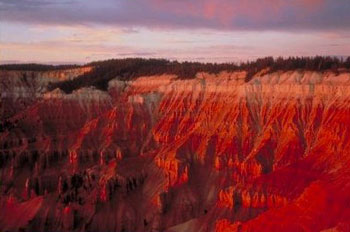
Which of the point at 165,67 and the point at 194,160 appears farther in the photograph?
the point at 165,67

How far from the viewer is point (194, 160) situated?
257 feet

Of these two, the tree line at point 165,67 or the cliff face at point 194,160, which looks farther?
the tree line at point 165,67

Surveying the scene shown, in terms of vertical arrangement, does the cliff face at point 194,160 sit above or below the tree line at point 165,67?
below

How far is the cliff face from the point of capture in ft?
205

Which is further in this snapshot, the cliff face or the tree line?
the tree line

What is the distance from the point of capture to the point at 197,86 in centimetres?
9250

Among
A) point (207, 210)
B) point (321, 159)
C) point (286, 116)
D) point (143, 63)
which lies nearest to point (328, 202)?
point (321, 159)

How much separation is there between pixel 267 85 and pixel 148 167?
58.2 feet

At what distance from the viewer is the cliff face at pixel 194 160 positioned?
2462 inches

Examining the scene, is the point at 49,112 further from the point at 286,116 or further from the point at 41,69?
the point at 286,116

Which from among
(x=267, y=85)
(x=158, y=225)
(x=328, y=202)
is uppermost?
(x=267, y=85)

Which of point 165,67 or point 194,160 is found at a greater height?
point 165,67

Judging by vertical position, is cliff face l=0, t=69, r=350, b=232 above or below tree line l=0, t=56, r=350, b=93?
below

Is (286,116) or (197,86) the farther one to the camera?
(197,86)
